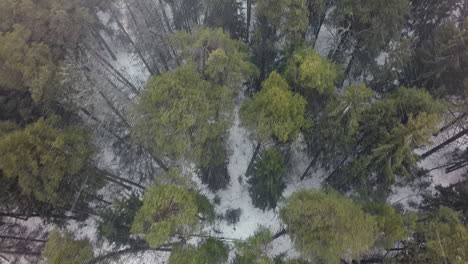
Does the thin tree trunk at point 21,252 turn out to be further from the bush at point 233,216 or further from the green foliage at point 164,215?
the bush at point 233,216

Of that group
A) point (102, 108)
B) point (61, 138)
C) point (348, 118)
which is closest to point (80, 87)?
point (102, 108)

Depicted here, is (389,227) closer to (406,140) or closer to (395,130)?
(406,140)

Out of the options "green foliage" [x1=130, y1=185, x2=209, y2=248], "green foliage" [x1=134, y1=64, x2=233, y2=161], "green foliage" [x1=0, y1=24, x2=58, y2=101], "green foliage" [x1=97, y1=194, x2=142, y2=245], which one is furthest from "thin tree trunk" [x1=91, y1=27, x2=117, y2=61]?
"green foliage" [x1=130, y1=185, x2=209, y2=248]

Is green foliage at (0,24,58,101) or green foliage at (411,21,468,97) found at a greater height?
green foliage at (411,21,468,97)

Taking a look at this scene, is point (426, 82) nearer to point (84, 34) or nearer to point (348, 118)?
point (348, 118)

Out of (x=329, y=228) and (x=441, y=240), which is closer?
(x=441, y=240)

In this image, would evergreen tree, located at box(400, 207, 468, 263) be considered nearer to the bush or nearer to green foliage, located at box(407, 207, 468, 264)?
green foliage, located at box(407, 207, 468, 264)

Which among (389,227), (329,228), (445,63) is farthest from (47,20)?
(445,63)
